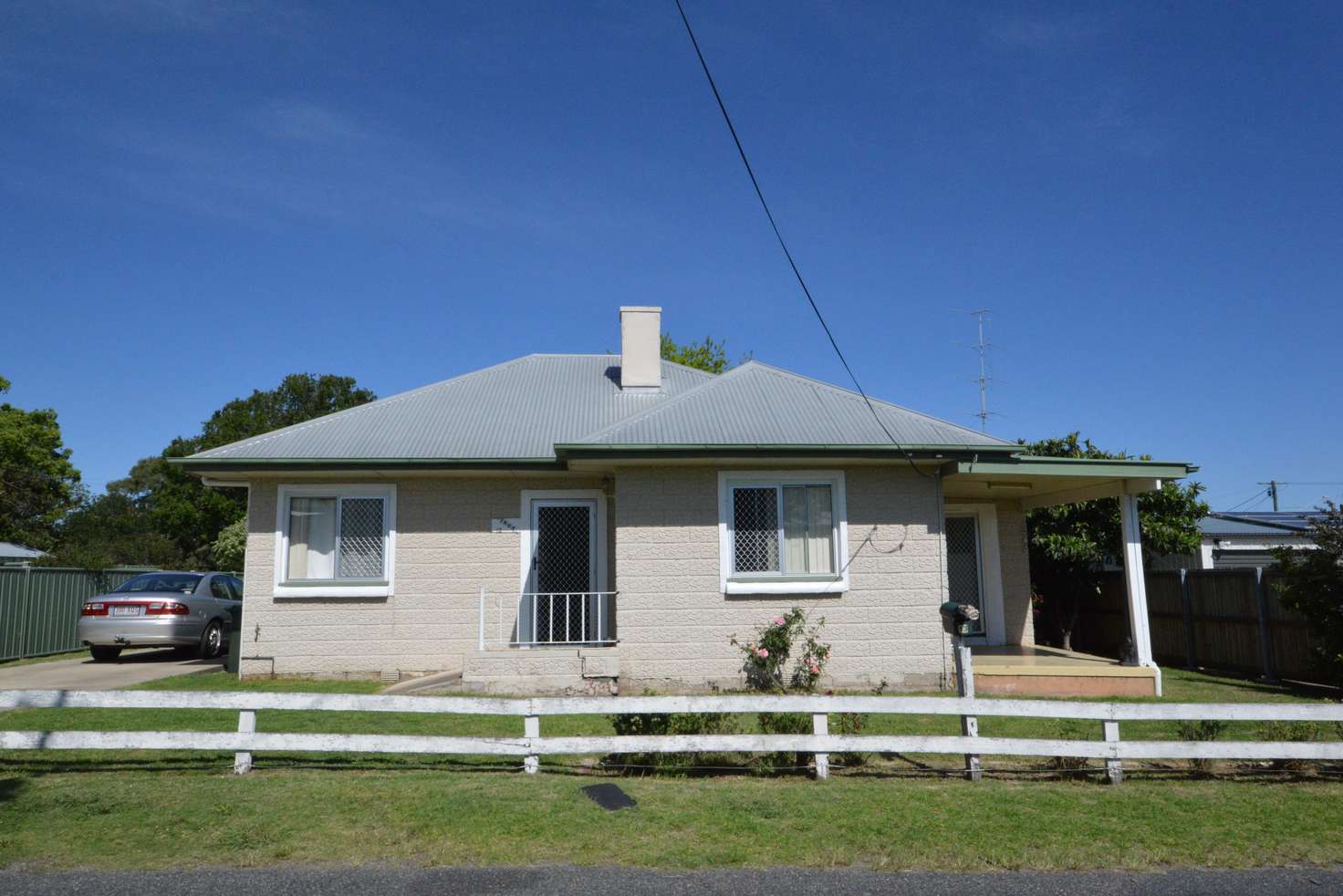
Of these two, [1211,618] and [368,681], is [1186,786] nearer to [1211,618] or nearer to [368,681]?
[1211,618]

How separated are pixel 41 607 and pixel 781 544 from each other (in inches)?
567

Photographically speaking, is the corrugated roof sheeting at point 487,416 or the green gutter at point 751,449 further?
the corrugated roof sheeting at point 487,416

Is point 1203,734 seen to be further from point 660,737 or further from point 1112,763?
point 660,737

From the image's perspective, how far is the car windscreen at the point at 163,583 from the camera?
15.6 m

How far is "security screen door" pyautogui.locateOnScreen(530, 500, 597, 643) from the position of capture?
1287cm

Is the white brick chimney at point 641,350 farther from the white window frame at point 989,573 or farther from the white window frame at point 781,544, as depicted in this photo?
the white window frame at point 989,573

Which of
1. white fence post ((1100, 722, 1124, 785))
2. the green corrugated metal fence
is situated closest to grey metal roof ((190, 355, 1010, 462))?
white fence post ((1100, 722, 1124, 785))

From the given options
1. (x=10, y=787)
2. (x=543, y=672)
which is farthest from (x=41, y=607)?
(x=10, y=787)

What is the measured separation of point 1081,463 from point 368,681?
31.1 ft

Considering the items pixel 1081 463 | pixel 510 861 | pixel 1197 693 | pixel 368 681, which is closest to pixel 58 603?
pixel 368 681

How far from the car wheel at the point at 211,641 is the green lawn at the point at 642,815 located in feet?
26.4

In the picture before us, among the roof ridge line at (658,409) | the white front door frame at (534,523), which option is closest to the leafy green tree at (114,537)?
the white front door frame at (534,523)

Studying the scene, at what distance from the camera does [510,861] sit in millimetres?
5488

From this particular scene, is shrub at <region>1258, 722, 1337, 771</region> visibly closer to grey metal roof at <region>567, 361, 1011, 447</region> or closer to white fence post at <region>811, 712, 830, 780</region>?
white fence post at <region>811, 712, 830, 780</region>
